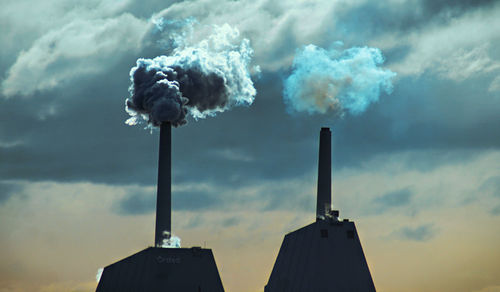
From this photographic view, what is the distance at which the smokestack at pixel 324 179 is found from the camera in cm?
12181

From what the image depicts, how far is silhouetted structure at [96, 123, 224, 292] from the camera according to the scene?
124812mm

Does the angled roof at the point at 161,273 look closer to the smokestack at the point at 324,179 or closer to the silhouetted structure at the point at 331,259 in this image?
the silhouetted structure at the point at 331,259

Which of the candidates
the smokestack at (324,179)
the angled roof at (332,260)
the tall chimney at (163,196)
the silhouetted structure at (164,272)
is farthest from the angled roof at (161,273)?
the smokestack at (324,179)

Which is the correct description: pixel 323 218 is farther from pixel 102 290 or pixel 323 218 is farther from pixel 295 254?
pixel 102 290

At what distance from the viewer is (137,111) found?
138375mm

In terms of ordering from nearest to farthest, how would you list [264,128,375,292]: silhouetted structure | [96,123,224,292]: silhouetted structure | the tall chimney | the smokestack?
[264,128,375,292]: silhouetted structure → the smokestack → [96,123,224,292]: silhouetted structure → the tall chimney

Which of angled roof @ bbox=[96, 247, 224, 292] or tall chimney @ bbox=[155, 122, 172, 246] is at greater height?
tall chimney @ bbox=[155, 122, 172, 246]

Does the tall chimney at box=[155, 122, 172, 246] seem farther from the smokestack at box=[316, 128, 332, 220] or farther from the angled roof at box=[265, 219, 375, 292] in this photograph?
the smokestack at box=[316, 128, 332, 220]

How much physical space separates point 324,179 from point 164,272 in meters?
23.3

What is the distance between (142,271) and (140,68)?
28481 mm

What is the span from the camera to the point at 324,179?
122m

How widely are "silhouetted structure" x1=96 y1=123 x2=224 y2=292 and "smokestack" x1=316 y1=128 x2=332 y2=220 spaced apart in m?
16.4

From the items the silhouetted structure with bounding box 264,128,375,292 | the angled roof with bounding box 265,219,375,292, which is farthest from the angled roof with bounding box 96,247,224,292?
the angled roof with bounding box 265,219,375,292

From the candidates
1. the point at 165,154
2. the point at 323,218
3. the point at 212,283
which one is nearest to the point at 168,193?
the point at 165,154
